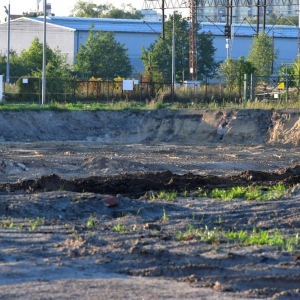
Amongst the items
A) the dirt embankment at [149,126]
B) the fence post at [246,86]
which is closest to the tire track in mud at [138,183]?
the dirt embankment at [149,126]

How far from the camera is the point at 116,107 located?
118ft

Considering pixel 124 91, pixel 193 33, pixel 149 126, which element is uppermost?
pixel 193 33

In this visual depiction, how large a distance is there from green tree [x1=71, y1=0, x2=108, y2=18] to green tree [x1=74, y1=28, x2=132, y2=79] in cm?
5516

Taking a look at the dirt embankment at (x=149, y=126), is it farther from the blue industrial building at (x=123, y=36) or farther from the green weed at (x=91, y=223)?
the blue industrial building at (x=123, y=36)

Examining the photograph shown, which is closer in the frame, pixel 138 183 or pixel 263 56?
pixel 138 183

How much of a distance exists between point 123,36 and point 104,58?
10.3 m

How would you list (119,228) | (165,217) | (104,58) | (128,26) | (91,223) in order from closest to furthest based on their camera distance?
(119,228) → (91,223) → (165,217) → (104,58) → (128,26)

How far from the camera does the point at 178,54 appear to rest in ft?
224

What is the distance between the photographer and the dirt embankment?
31.5 metres

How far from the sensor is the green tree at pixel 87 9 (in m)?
124

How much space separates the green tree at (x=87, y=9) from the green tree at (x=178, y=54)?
2189 inches

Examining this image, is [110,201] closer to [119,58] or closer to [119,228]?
[119,228]

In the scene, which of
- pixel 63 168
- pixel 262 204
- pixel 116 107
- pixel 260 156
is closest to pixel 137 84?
pixel 116 107

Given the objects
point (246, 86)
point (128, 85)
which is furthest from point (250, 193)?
point (128, 85)
